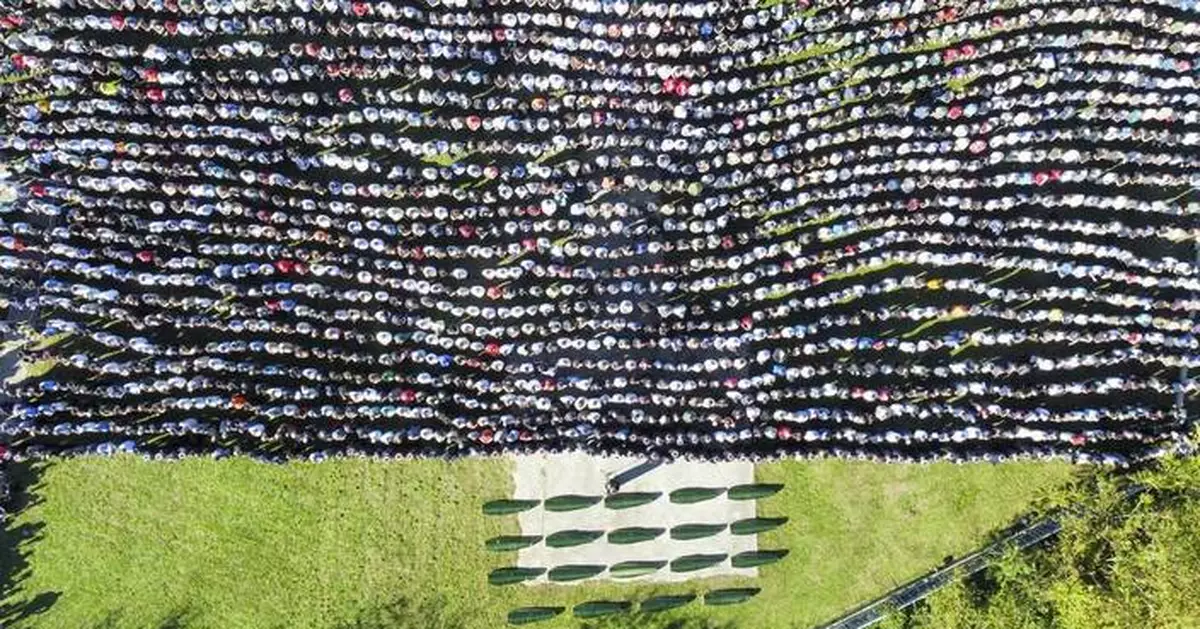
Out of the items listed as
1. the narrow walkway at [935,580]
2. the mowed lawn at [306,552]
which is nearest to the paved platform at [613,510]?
the mowed lawn at [306,552]

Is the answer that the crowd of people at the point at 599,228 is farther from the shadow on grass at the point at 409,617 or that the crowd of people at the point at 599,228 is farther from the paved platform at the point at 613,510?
the shadow on grass at the point at 409,617

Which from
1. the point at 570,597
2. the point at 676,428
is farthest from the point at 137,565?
the point at 676,428

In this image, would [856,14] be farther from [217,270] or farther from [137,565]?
[137,565]

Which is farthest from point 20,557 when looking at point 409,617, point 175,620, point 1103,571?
point 1103,571

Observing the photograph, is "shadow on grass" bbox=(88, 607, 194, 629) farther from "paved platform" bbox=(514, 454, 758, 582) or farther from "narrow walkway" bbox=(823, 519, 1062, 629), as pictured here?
"narrow walkway" bbox=(823, 519, 1062, 629)

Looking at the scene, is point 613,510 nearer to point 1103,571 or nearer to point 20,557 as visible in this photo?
point 1103,571

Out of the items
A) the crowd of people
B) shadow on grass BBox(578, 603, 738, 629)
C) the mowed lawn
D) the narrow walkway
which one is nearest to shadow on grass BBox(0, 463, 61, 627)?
the mowed lawn

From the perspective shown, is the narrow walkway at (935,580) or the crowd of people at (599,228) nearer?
the crowd of people at (599,228)

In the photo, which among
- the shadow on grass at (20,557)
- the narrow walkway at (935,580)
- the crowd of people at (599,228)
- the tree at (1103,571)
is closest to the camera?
the tree at (1103,571)
